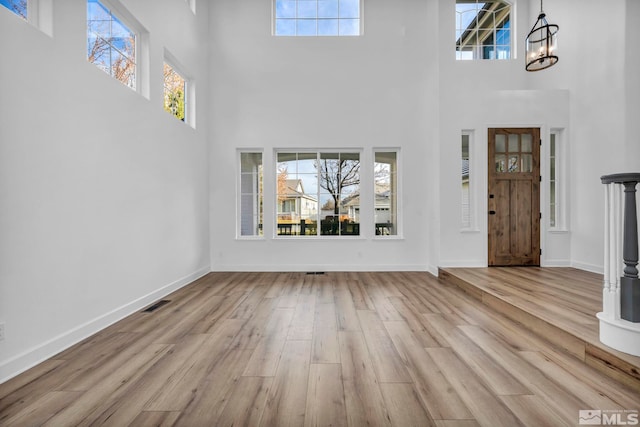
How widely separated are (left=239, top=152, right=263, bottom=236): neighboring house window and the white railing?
462 centimetres

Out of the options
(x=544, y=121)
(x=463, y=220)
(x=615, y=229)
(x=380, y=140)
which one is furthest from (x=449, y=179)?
(x=615, y=229)

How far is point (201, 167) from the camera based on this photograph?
16.4 feet

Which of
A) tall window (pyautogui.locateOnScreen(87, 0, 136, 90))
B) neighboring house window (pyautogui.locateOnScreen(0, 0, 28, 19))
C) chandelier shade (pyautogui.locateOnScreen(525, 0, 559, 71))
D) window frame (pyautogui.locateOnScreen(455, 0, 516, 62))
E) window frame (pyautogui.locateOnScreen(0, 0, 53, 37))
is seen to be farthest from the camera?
window frame (pyautogui.locateOnScreen(455, 0, 516, 62))

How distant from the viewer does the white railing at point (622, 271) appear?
6.22 ft

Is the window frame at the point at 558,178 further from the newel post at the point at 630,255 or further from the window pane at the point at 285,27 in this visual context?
the window pane at the point at 285,27

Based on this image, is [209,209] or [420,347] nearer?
[420,347]

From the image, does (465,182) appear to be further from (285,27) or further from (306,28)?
(285,27)

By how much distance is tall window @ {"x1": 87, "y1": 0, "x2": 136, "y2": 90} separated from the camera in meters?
2.75

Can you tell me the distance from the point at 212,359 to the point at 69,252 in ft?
4.82

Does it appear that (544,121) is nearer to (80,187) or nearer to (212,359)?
(212,359)

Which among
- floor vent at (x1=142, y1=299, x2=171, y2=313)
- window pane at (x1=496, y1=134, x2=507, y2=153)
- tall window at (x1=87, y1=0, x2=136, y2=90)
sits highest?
tall window at (x1=87, y1=0, x2=136, y2=90)

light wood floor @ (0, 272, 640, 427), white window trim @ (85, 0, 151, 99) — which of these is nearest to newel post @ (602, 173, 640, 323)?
light wood floor @ (0, 272, 640, 427)

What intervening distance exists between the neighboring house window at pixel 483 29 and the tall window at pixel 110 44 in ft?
16.5

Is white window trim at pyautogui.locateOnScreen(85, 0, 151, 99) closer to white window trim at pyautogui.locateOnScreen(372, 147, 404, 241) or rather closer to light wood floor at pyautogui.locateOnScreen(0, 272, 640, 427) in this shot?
light wood floor at pyautogui.locateOnScreen(0, 272, 640, 427)
